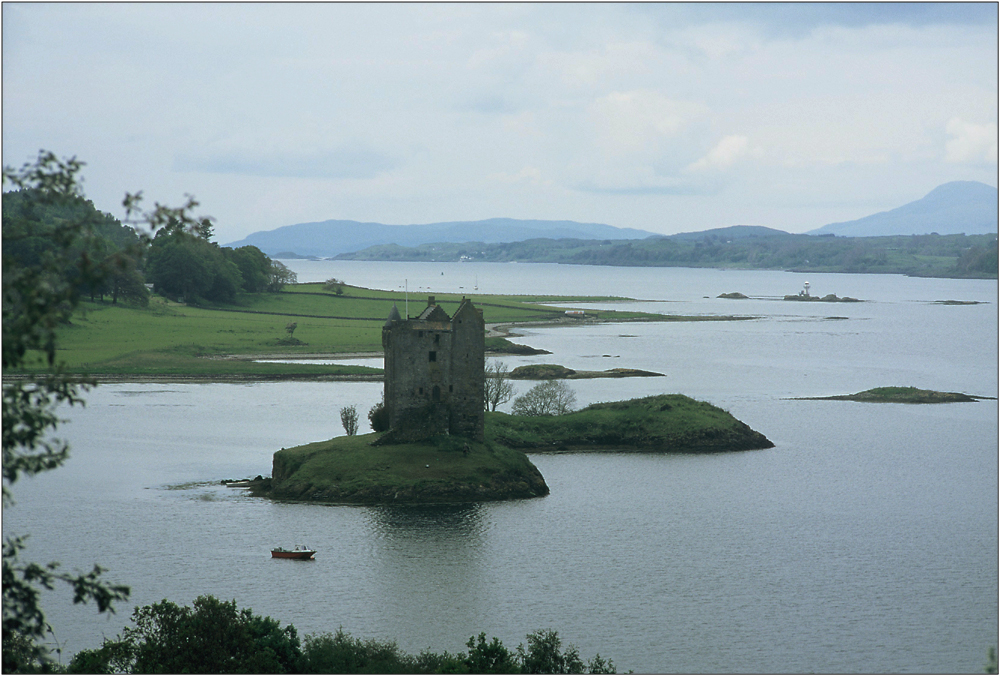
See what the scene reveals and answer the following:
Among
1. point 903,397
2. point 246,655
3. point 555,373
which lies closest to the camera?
point 246,655

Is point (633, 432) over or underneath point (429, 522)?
over

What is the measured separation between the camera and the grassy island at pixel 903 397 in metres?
119

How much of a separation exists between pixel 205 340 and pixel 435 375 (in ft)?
289

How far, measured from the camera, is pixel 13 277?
15359mm

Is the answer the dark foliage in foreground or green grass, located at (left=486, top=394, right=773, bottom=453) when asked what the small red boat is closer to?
the dark foliage in foreground

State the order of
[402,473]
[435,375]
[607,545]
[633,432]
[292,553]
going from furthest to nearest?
[633,432] → [435,375] → [402,473] → [607,545] → [292,553]

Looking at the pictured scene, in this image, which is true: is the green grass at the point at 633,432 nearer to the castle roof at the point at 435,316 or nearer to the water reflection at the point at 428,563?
the castle roof at the point at 435,316

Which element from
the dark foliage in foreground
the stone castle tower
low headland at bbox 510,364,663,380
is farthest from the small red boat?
low headland at bbox 510,364,663,380

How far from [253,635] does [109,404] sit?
78.2 m

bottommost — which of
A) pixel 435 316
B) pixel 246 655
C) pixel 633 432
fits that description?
pixel 246 655

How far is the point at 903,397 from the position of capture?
120000 mm

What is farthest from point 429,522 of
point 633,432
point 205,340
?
point 205,340

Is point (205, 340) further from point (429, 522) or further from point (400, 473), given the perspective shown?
point (429, 522)

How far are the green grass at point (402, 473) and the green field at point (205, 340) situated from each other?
179ft
